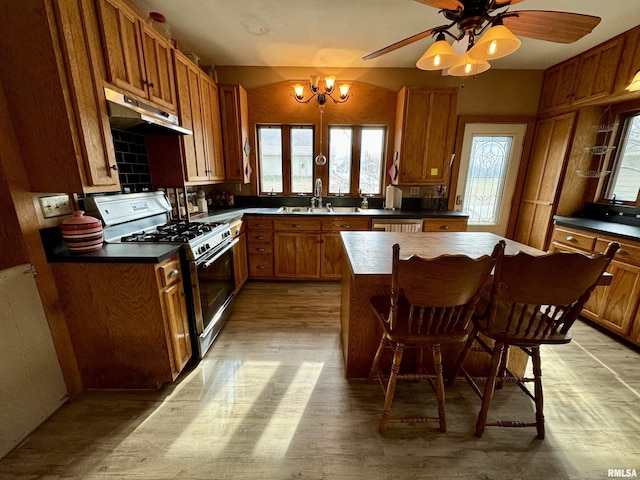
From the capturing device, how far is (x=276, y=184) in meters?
3.58

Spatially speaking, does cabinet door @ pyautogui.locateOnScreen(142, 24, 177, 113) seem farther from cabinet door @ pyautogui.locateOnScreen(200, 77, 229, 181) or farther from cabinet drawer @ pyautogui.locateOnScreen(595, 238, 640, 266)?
cabinet drawer @ pyautogui.locateOnScreen(595, 238, 640, 266)

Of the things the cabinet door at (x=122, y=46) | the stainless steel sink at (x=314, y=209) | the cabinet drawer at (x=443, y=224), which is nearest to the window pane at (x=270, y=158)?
the stainless steel sink at (x=314, y=209)

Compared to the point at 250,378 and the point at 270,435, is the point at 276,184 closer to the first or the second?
the point at 250,378

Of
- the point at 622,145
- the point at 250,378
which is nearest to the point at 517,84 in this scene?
the point at 622,145

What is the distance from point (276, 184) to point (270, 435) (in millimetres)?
2929

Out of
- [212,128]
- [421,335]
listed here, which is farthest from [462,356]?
[212,128]

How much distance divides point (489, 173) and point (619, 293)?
1.95 m

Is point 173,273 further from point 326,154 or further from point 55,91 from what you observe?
point 326,154

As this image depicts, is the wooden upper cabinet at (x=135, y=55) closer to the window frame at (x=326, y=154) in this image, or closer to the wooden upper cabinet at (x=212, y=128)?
the wooden upper cabinet at (x=212, y=128)

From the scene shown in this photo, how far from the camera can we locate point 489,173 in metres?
3.47

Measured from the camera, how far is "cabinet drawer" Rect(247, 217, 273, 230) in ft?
9.94

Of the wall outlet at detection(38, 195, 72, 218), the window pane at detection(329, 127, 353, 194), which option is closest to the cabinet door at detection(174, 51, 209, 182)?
the wall outlet at detection(38, 195, 72, 218)

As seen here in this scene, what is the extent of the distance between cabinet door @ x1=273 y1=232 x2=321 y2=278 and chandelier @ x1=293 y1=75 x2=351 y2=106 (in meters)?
1.64

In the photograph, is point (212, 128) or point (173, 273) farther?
point (212, 128)
